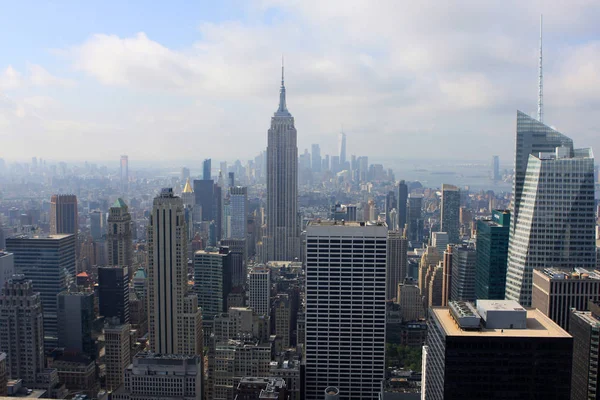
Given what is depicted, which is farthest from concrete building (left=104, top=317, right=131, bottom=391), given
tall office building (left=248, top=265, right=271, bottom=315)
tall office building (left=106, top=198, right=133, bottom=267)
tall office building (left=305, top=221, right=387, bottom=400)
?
tall office building (left=106, top=198, right=133, bottom=267)

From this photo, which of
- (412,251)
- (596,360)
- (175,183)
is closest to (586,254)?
(596,360)

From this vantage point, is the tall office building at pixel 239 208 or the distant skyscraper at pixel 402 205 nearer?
the distant skyscraper at pixel 402 205

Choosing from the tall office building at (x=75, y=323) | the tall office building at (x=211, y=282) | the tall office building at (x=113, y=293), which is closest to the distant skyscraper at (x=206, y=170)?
the tall office building at (x=211, y=282)

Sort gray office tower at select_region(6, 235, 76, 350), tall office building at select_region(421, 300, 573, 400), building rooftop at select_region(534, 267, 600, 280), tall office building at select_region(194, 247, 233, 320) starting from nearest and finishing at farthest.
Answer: tall office building at select_region(421, 300, 573, 400) < building rooftop at select_region(534, 267, 600, 280) < gray office tower at select_region(6, 235, 76, 350) < tall office building at select_region(194, 247, 233, 320)

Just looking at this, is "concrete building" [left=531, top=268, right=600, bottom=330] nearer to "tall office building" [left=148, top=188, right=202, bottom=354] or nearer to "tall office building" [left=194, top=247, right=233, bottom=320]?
"tall office building" [left=148, top=188, right=202, bottom=354]

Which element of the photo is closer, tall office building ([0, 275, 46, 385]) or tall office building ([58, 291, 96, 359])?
tall office building ([0, 275, 46, 385])

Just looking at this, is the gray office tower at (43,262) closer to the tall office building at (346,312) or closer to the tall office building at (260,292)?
the tall office building at (260,292)

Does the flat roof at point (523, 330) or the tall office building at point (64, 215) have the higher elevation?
the tall office building at point (64, 215)
